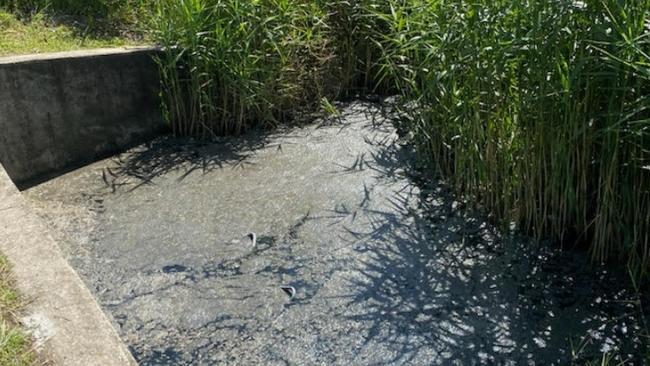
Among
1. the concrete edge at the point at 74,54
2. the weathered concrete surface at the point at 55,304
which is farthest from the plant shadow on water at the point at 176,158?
the weathered concrete surface at the point at 55,304

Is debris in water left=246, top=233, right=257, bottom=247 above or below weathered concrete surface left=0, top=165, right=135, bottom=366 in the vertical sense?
below

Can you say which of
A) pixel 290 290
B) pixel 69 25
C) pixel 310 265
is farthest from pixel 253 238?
pixel 69 25

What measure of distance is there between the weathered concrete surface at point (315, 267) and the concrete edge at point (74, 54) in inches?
28.1

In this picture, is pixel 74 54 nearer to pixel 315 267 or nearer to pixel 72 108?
pixel 72 108

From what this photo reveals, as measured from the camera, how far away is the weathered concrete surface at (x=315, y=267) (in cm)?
329

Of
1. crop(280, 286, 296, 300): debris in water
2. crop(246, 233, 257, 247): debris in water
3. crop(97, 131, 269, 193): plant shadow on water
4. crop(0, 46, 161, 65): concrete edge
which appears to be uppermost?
crop(0, 46, 161, 65): concrete edge

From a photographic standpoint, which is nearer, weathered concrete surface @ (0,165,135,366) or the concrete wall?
weathered concrete surface @ (0,165,135,366)

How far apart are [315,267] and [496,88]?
126cm

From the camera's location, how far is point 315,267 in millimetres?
3910

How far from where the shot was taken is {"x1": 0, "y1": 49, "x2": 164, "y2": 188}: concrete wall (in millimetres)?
4871

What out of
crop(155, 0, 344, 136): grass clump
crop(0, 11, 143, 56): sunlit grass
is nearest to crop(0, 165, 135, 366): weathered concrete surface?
crop(155, 0, 344, 136): grass clump

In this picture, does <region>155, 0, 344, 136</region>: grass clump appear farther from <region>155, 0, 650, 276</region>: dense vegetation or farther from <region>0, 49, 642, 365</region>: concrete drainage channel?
<region>0, 49, 642, 365</region>: concrete drainage channel

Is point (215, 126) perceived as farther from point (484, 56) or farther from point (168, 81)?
point (484, 56)

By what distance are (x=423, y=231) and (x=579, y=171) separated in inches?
36.1
